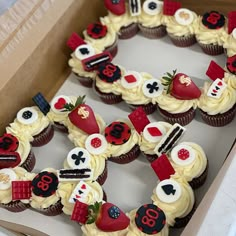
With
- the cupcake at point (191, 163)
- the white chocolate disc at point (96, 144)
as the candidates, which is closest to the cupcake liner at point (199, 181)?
the cupcake at point (191, 163)

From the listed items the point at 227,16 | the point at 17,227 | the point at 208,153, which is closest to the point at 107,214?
the point at 17,227

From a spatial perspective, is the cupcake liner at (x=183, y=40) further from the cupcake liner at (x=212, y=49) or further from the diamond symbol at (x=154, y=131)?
the diamond symbol at (x=154, y=131)

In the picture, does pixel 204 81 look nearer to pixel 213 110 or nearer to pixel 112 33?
pixel 213 110

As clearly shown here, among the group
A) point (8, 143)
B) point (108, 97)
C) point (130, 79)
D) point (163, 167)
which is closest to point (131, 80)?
point (130, 79)

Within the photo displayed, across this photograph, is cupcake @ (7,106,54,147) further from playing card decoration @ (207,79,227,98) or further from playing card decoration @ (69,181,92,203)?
playing card decoration @ (207,79,227,98)

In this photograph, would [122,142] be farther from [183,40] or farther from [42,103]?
[183,40]
